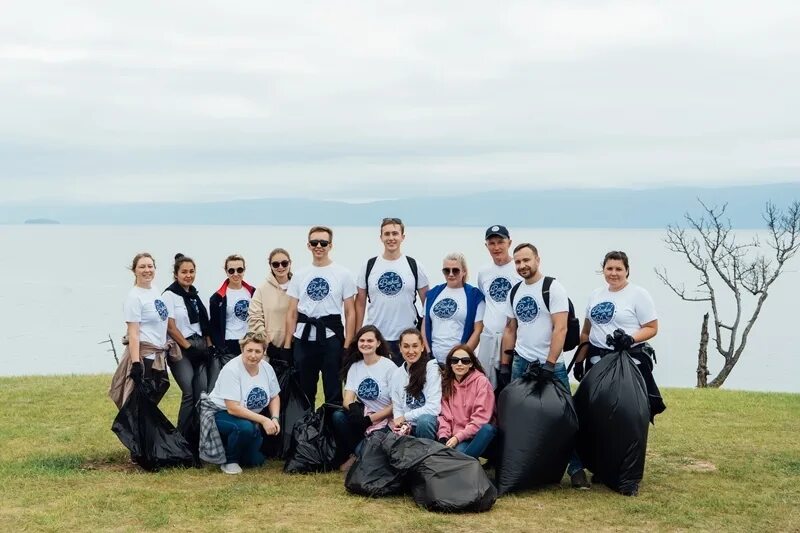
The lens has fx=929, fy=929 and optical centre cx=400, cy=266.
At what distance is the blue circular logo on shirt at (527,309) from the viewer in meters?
6.46

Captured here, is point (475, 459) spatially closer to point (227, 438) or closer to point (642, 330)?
point (642, 330)

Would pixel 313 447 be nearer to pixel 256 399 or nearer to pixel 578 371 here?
pixel 256 399

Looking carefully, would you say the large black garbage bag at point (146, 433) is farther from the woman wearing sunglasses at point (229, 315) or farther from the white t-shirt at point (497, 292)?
the white t-shirt at point (497, 292)

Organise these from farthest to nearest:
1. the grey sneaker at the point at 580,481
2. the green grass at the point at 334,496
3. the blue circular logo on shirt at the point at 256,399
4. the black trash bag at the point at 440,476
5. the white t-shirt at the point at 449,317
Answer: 1. the blue circular logo on shirt at the point at 256,399
2. the white t-shirt at the point at 449,317
3. the grey sneaker at the point at 580,481
4. the black trash bag at the point at 440,476
5. the green grass at the point at 334,496

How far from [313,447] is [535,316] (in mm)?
1947

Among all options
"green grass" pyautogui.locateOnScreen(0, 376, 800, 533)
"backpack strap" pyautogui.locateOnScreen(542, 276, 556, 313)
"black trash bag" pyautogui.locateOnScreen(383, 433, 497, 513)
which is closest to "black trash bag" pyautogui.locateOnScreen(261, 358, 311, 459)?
"green grass" pyautogui.locateOnScreen(0, 376, 800, 533)

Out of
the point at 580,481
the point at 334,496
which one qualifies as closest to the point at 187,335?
the point at 334,496

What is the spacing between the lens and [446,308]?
6906mm

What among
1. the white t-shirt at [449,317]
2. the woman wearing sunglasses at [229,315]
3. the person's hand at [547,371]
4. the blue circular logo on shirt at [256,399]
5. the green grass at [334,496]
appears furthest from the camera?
the woman wearing sunglasses at [229,315]

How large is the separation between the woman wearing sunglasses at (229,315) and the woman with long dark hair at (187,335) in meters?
0.09

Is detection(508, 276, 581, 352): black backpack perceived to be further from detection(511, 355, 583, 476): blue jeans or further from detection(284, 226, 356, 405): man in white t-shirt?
detection(284, 226, 356, 405): man in white t-shirt

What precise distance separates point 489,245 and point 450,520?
6.96 feet

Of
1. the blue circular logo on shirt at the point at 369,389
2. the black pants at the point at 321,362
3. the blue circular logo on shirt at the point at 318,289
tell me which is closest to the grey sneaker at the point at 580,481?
the blue circular logo on shirt at the point at 369,389

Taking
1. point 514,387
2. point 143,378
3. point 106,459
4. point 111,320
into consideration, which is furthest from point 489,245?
point 111,320
